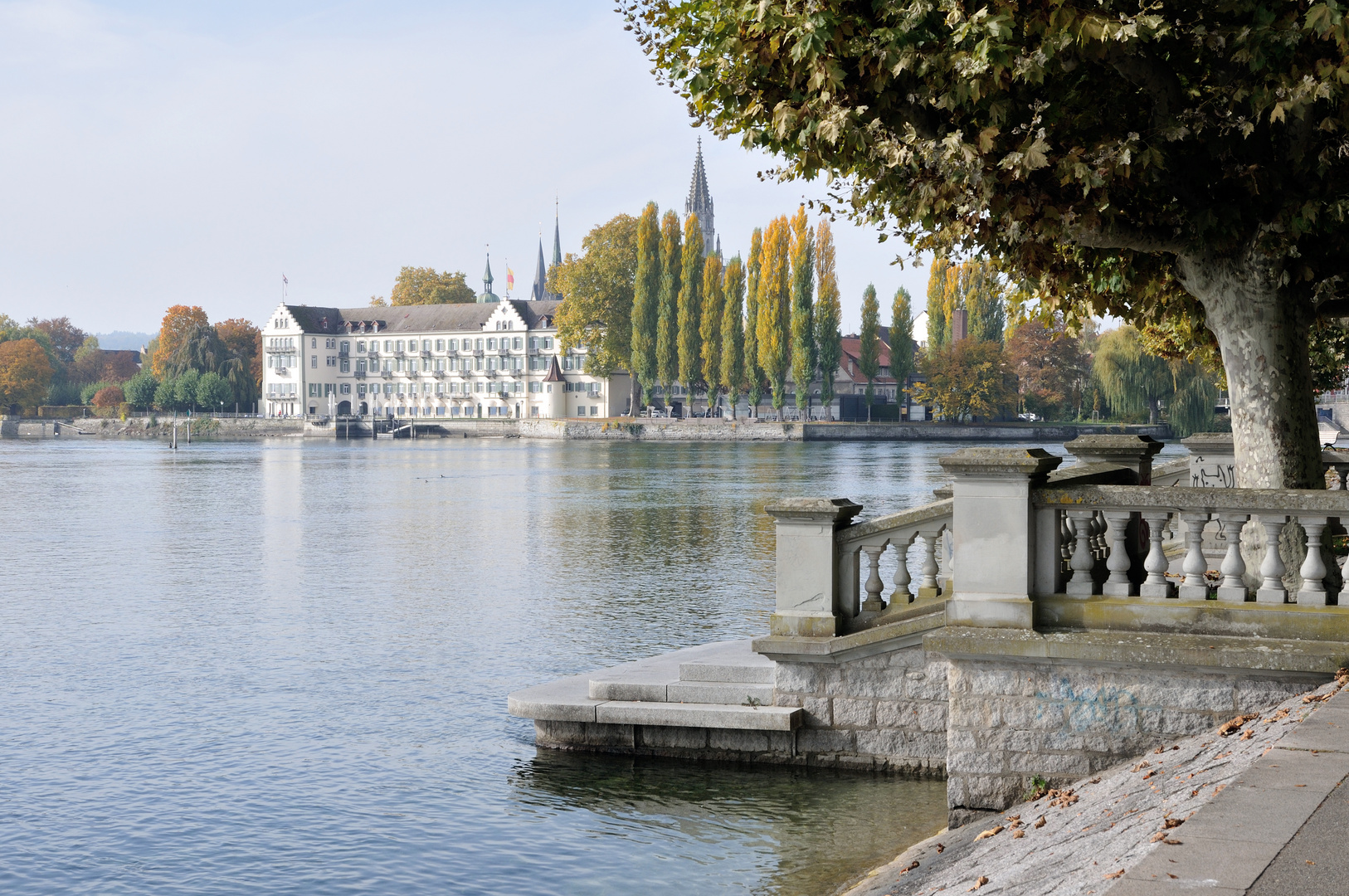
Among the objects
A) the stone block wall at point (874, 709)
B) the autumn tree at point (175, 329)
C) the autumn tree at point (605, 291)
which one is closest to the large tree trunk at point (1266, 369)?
the stone block wall at point (874, 709)

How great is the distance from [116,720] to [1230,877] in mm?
12564

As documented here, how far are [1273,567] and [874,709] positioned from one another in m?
3.27

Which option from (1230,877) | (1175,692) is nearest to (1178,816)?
(1230,877)

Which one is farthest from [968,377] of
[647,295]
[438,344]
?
[438,344]

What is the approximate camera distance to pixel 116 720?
48.8 feet

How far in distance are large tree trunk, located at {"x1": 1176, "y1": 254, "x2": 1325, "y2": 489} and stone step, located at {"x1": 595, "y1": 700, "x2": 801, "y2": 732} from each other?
436 centimetres

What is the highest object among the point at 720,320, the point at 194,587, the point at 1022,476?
the point at 720,320

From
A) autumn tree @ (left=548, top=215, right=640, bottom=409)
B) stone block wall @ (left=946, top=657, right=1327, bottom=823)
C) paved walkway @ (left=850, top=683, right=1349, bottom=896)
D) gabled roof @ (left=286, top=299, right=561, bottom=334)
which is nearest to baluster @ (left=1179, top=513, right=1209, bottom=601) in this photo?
stone block wall @ (left=946, top=657, right=1327, bottom=823)

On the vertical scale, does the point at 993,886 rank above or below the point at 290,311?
below

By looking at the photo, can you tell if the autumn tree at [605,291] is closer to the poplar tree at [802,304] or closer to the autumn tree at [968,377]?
the poplar tree at [802,304]

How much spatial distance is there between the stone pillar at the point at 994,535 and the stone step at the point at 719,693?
2.41 meters

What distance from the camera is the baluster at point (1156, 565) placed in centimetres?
930

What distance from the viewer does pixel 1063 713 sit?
958 centimetres

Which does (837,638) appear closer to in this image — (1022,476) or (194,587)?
(1022,476)
